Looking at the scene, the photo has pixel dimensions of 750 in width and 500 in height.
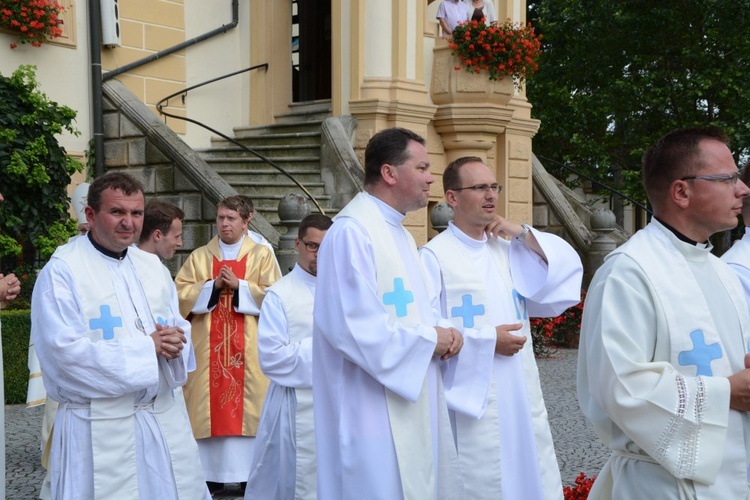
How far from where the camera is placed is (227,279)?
24.3 ft

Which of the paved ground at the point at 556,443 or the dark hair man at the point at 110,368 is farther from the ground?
the dark hair man at the point at 110,368

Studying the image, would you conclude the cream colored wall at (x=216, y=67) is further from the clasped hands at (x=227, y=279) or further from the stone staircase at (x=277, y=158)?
the clasped hands at (x=227, y=279)

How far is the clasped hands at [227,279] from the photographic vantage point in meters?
7.42

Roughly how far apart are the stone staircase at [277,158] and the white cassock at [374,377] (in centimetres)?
806

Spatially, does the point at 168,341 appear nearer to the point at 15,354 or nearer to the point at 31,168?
the point at 15,354

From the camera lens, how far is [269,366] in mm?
6020

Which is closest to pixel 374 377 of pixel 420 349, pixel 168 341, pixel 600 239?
pixel 420 349

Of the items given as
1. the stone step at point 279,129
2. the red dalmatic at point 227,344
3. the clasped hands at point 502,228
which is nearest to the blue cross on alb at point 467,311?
the clasped hands at point 502,228

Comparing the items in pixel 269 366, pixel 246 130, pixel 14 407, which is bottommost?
pixel 14 407

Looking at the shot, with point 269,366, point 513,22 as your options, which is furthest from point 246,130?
point 269,366

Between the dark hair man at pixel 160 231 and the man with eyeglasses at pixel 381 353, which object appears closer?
the man with eyeglasses at pixel 381 353

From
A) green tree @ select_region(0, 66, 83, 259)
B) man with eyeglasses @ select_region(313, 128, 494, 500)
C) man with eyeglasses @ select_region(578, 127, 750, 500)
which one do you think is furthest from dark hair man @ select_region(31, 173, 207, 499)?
green tree @ select_region(0, 66, 83, 259)

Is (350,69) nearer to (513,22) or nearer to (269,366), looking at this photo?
(513,22)

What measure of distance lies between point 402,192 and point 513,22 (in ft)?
39.0
